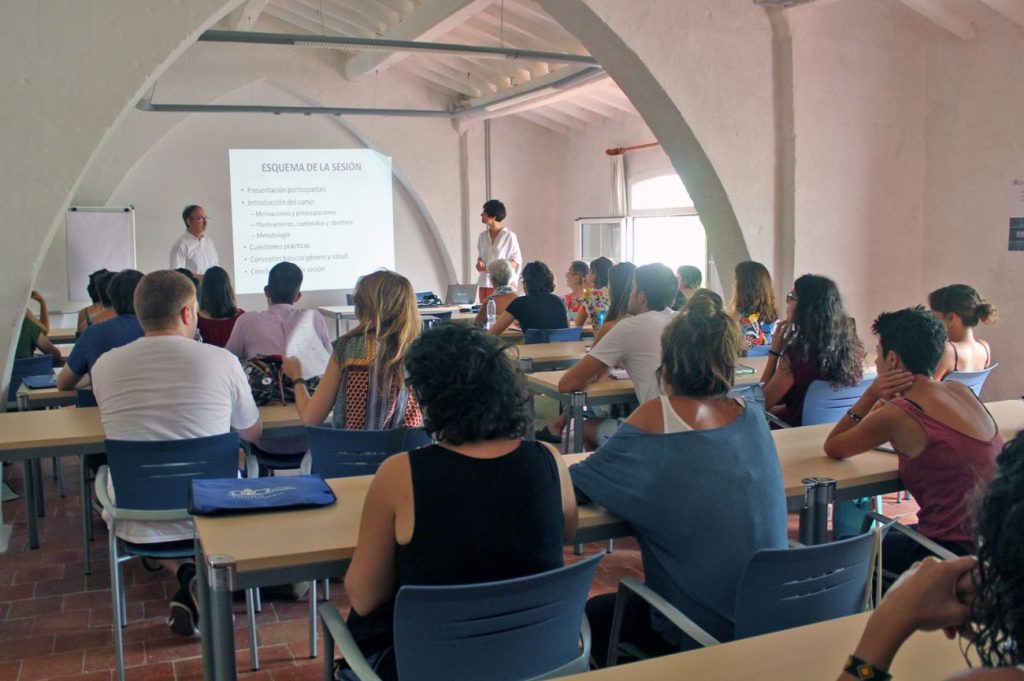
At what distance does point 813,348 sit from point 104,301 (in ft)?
11.7

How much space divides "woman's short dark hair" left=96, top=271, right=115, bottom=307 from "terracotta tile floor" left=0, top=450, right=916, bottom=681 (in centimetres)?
118

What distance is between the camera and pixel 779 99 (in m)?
6.35

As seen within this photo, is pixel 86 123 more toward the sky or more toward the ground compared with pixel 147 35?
more toward the ground

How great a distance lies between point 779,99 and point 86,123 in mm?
4278

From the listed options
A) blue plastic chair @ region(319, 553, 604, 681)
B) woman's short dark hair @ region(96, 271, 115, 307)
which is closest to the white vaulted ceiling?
woman's short dark hair @ region(96, 271, 115, 307)

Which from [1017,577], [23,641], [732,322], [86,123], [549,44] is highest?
[549,44]

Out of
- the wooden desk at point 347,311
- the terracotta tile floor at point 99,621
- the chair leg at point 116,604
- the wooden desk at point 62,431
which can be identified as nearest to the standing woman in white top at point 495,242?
the wooden desk at point 347,311

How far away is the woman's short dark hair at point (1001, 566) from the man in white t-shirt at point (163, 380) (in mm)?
2636

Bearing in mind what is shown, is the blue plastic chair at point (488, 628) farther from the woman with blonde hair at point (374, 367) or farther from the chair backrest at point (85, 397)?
the chair backrest at point (85, 397)

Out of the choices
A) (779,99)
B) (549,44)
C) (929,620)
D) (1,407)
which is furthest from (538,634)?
(549,44)

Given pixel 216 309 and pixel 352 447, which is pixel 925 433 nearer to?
pixel 352 447

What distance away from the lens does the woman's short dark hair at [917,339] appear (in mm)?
2740

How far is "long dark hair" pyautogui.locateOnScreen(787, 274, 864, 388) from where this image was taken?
164 inches

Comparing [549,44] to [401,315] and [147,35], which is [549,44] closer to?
[147,35]
